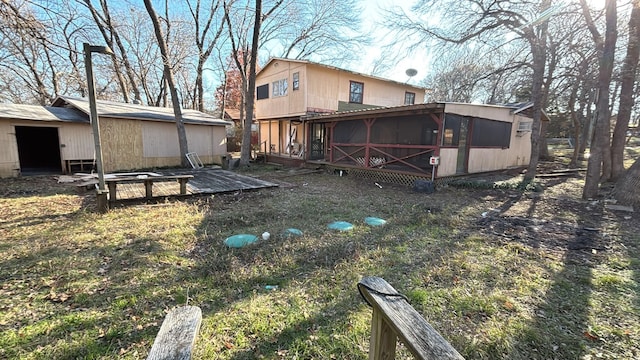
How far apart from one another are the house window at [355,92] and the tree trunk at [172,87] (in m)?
8.45

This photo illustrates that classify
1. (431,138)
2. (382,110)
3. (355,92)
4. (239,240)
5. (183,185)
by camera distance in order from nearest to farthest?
1. (239,240)
2. (183,185)
3. (382,110)
4. (431,138)
5. (355,92)

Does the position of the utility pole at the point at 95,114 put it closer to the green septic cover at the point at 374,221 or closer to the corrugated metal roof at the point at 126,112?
the green septic cover at the point at 374,221

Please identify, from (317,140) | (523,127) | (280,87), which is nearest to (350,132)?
(317,140)

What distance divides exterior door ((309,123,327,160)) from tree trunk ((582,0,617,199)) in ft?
33.6

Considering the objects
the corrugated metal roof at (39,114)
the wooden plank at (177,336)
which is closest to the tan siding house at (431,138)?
the wooden plank at (177,336)

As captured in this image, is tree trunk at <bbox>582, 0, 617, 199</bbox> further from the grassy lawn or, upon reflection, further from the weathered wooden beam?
Answer: the weathered wooden beam

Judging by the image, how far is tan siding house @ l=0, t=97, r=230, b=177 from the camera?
9.43 m

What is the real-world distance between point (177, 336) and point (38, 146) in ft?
57.4

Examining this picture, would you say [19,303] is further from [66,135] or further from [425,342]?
[66,135]

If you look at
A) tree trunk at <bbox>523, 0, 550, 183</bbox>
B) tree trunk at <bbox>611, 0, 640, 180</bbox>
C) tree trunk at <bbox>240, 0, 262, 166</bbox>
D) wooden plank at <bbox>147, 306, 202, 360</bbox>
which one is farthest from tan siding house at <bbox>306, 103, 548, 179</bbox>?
wooden plank at <bbox>147, 306, 202, 360</bbox>

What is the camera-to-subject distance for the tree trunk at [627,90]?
301 inches

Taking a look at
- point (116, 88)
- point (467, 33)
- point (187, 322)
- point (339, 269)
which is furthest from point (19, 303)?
point (116, 88)

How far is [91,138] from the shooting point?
11.1 m

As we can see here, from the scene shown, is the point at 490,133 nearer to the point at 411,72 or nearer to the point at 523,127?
the point at 523,127
